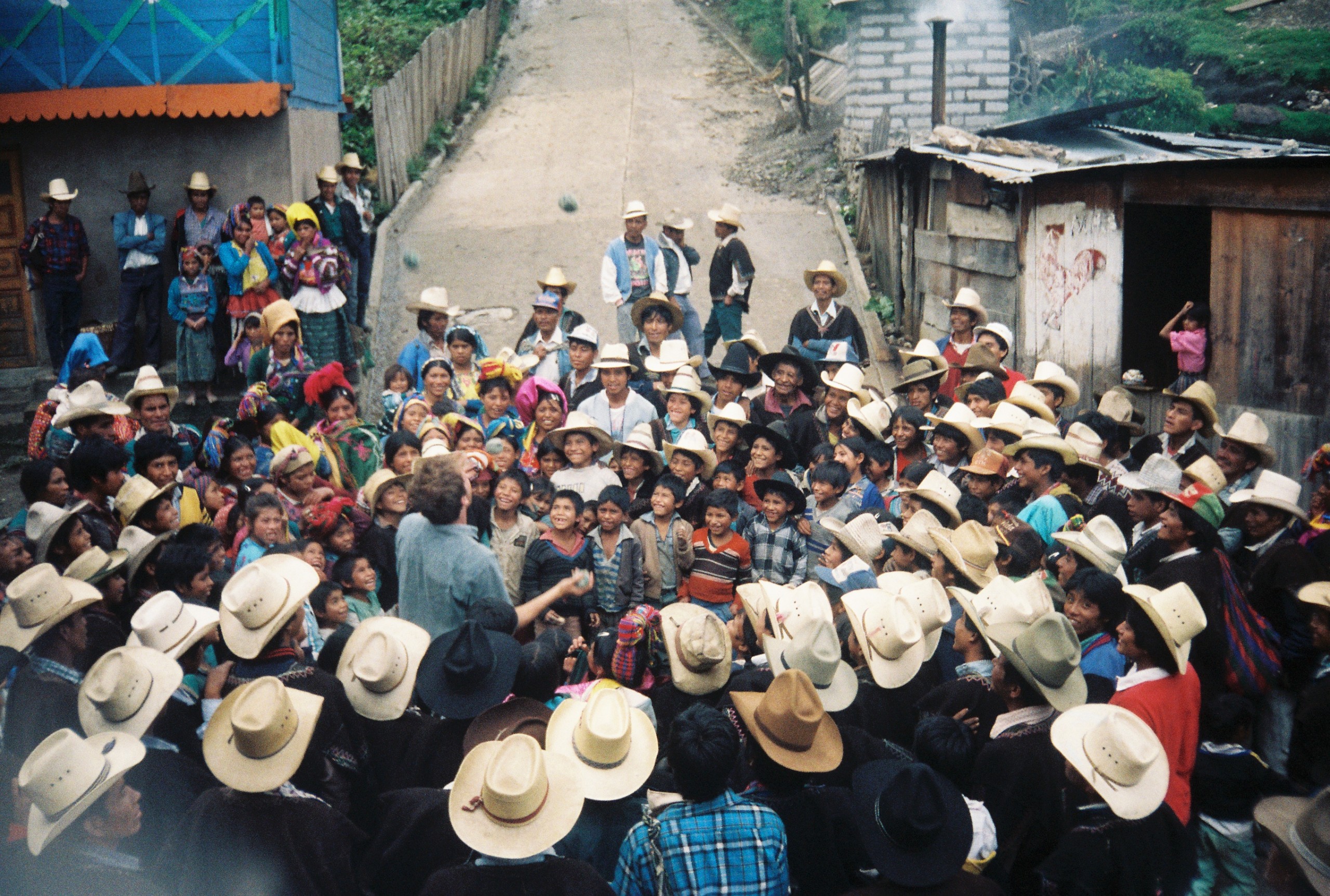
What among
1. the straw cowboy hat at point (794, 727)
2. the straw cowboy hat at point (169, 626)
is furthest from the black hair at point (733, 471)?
the straw cowboy hat at point (169, 626)

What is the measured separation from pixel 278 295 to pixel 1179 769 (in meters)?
8.41

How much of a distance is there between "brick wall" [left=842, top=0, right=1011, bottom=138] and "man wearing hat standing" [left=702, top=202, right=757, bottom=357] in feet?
18.0

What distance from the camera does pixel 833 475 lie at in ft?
20.5

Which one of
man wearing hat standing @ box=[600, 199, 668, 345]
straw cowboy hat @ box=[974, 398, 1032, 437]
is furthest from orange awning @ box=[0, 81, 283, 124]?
straw cowboy hat @ box=[974, 398, 1032, 437]

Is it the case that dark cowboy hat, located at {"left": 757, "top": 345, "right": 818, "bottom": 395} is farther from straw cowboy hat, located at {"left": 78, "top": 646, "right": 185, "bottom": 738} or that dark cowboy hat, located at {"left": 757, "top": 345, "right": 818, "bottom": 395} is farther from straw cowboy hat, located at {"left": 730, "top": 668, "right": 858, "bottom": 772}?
straw cowboy hat, located at {"left": 78, "top": 646, "right": 185, "bottom": 738}

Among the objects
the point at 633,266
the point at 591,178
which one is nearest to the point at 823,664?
the point at 633,266

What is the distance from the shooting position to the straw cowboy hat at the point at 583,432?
6969 millimetres

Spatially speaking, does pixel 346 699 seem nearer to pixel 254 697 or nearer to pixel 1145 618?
pixel 254 697

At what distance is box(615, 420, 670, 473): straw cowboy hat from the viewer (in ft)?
→ 22.2

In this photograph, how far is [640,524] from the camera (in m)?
6.12

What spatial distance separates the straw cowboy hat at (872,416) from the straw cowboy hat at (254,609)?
4078 mm

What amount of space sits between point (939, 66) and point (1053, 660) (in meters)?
12.1

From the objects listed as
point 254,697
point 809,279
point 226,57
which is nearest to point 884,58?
point 809,279

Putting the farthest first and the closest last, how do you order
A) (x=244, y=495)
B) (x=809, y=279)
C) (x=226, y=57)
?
(x=226, y=57)
(x=809, y=279)
(x=244, y=495)
